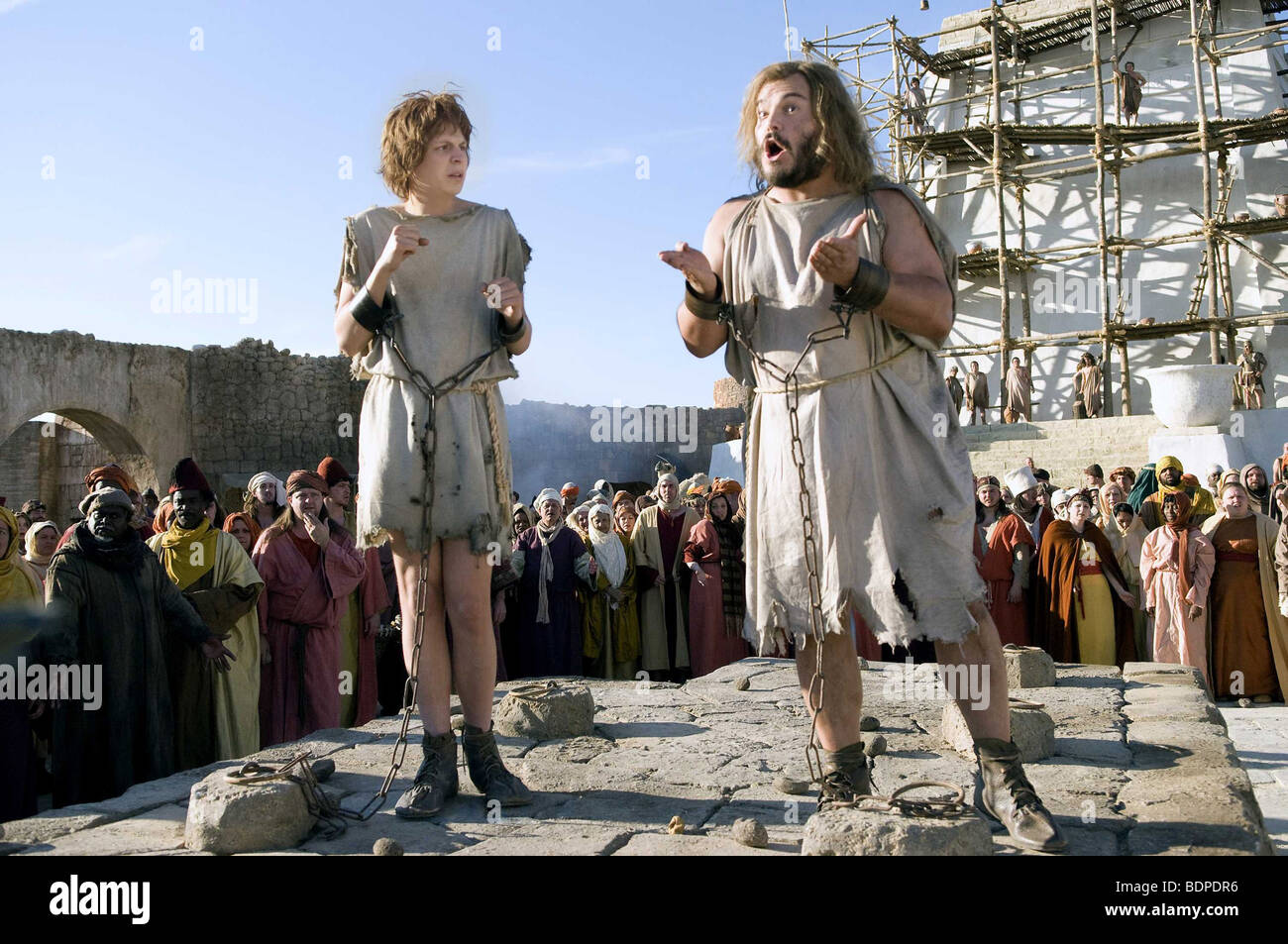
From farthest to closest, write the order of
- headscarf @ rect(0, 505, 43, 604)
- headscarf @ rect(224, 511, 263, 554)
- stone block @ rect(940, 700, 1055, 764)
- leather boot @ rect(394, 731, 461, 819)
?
headscarf @ rect(224, 511, 263, 554) < headscarf @ rect(0, 505, 43, 604) < stone block @ rect(940, 700, 1055, 764) < leather boot @ rect(394, 731, 461, 819)

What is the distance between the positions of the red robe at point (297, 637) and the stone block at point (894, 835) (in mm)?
4293

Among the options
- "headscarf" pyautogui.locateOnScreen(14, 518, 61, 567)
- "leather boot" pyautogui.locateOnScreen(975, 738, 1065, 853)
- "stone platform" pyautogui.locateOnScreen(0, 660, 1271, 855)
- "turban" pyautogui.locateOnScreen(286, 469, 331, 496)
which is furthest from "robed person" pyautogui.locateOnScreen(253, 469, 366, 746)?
"leather boot" pyautogui.locateOnScreen(975, 738, 1065, 853)

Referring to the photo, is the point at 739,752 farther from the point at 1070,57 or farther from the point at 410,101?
the point at 1070,57

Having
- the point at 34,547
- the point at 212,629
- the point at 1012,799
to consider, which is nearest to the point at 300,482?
the point at 212,629

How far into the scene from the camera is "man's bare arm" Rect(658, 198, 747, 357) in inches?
116

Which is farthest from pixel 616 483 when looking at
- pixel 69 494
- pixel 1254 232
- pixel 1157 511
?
pixel 1157 511

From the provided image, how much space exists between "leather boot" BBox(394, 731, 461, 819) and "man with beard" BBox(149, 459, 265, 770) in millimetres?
2651

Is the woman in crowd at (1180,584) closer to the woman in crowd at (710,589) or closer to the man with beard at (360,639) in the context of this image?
the woman in crowd at (710,589)

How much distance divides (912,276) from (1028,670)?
2797mm

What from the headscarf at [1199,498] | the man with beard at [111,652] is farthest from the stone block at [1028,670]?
the headscarf at [1199,498]

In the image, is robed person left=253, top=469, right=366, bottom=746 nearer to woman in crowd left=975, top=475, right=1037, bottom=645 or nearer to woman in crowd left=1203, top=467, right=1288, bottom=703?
woman in crowd left=975, top=475, right=1037, bottom=645

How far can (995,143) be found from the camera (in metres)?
21.8

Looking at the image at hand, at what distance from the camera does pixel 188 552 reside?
19.1 feet

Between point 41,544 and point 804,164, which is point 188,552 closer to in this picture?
point 41,544
